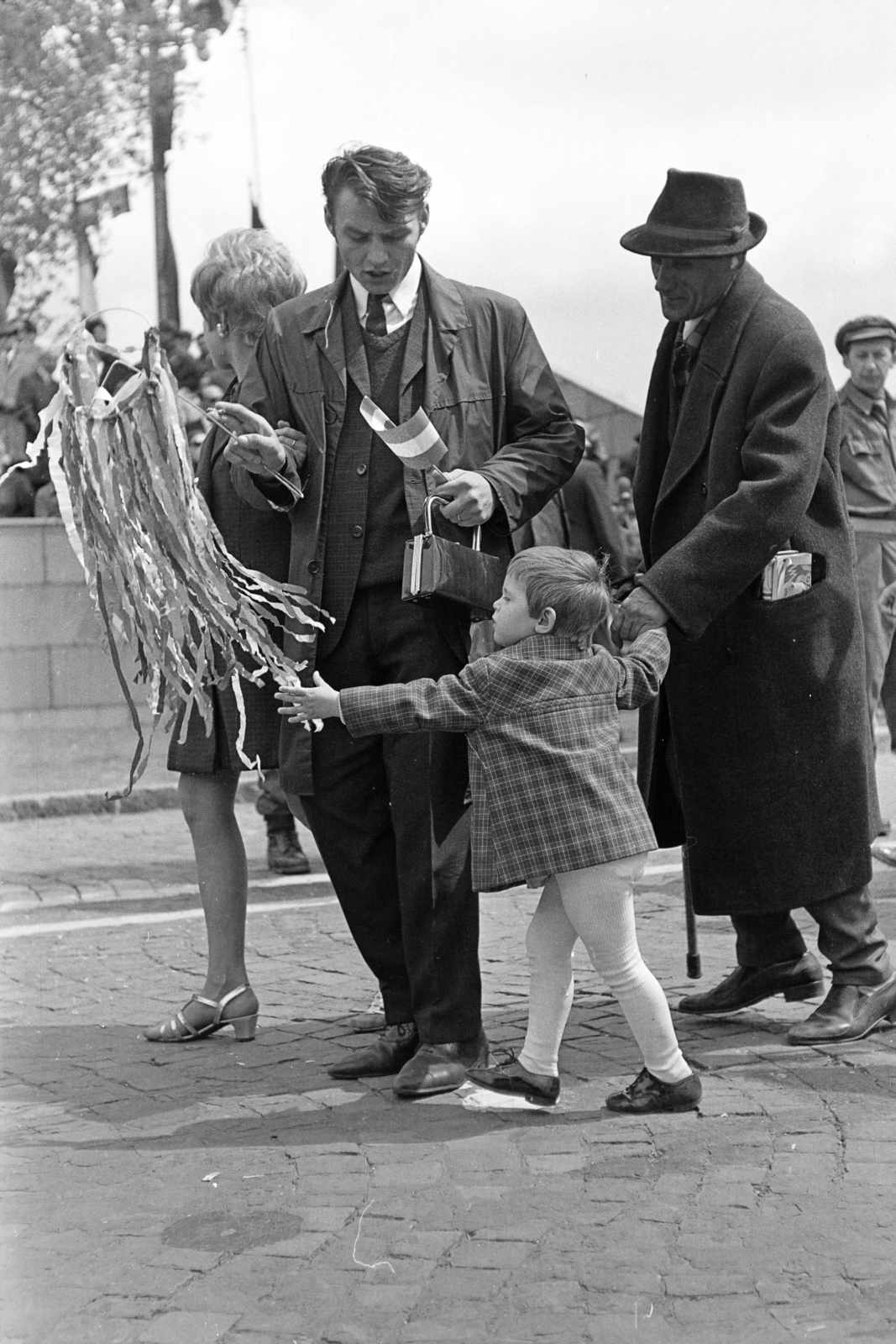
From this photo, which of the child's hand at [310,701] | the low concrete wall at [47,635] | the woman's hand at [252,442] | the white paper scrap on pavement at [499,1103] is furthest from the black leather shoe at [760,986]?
the low concrete wall at [47,635]

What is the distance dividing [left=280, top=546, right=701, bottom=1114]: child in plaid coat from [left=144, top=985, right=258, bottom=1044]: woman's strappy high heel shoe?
3.71 feet

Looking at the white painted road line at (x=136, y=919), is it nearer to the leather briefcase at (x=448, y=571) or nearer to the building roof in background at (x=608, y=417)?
the leather briefcase at (x=448, y=571)

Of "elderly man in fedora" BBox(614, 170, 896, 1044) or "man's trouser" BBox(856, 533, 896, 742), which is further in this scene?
"man's trouser" BBox(856, 533, 896, 742)

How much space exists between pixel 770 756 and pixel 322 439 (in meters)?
1.35

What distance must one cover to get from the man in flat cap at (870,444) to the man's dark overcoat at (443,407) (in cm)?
404

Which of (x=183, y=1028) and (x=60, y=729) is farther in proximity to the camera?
(x=60, y=729)

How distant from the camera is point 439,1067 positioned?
418cm

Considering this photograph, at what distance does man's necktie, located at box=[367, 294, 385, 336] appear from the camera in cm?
431

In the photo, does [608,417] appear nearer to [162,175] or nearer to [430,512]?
[162,175]

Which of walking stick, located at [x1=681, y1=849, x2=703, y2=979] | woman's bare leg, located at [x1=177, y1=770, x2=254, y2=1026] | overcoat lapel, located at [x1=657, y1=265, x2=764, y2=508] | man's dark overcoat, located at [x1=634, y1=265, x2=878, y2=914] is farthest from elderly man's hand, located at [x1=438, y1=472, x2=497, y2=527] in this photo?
walking stick, located at [x1=681, y1=849, x2=703, y2=979]

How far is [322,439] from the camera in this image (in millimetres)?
4250

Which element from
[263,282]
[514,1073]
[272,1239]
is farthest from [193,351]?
[272,1239]

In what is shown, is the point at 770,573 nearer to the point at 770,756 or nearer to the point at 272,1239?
the point at 770,756

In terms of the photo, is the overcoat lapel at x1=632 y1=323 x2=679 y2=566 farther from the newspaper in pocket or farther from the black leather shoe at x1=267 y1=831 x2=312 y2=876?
the black leather shoe at x1=267 y1=831 x2=312 y2=876
